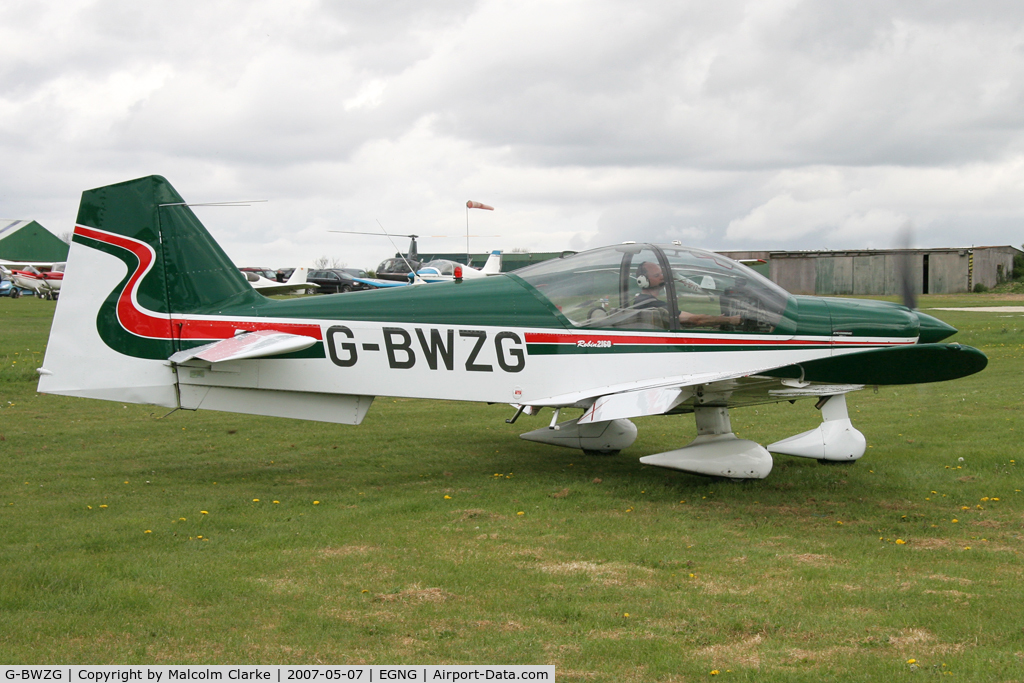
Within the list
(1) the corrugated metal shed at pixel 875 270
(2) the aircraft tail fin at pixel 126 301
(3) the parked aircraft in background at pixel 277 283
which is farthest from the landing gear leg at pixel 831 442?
(1) the corrugated metal shed at pixel 875 270

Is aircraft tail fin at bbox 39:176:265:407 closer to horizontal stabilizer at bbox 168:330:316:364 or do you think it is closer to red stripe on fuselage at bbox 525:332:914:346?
horizontal stabilizer at bbox 168:330:316:364

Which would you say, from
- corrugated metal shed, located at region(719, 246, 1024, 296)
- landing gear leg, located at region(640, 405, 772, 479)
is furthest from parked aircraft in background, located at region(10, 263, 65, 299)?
landing gear leg, located at region(640, 405, 772, 479)

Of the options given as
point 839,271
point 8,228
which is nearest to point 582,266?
point 839,271

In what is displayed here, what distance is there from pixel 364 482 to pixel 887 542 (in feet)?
14.9

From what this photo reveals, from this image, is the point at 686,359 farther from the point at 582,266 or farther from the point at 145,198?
the point at 145,198

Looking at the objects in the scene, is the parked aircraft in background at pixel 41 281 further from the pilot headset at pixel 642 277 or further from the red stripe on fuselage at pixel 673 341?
the pilot headset at pixel 642 277

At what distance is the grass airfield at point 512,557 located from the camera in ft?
13.1

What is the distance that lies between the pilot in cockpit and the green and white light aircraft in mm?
13

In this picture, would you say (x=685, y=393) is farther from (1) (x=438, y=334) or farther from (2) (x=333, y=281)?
(2) (x=333, y=281)

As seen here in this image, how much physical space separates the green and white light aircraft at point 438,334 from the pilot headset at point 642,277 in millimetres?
13

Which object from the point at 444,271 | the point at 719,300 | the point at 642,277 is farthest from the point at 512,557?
the point at 444,271

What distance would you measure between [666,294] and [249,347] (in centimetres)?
378

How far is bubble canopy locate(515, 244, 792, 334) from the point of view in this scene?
7578mm

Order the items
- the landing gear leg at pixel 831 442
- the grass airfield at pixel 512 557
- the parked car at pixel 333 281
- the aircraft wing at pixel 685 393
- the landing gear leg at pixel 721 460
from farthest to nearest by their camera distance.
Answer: the parked car at pixel 333 281, the landing gear leg at pixel 831 442, the landing gear leg at pixel 721 460, the aircraft wing at pixel 685 393, the grass airfield at pixel 512 557
